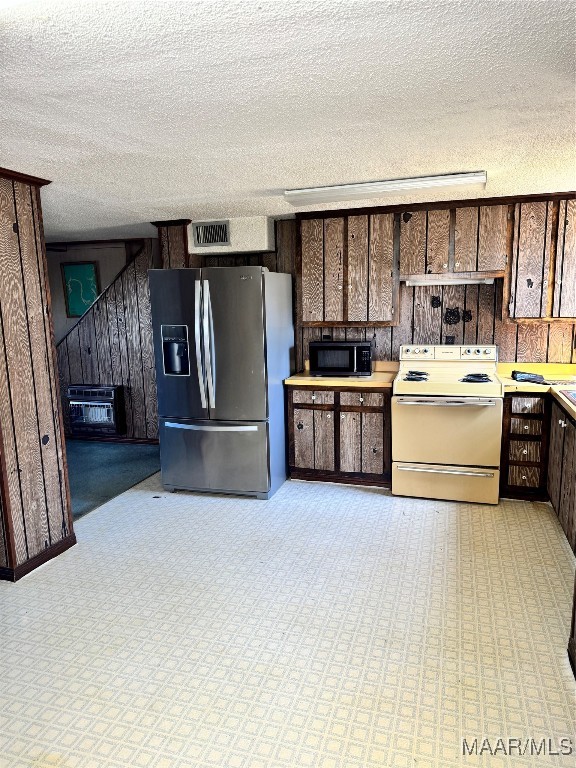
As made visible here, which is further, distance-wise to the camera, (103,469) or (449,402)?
(103,469)

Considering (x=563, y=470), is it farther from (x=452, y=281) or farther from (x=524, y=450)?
(x=452, y=281)

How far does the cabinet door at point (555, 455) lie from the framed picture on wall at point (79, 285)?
501 cm

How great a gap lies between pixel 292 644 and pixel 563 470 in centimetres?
205

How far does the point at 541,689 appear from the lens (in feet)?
6.80

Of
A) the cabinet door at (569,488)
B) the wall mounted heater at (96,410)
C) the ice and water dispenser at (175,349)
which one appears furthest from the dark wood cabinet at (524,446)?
the wall mounted heater at (96,410)

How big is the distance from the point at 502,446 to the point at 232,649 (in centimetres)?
247

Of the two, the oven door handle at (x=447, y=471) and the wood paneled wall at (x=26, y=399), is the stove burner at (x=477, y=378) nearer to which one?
the oven door handle at (x=447, y=471)

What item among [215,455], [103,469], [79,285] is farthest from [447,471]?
[79,285]

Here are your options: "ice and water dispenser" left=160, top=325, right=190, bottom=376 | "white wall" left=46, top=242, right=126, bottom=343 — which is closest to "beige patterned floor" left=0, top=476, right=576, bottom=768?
"ice and water dispenser" left=160, top=325, right=190, bottom=376

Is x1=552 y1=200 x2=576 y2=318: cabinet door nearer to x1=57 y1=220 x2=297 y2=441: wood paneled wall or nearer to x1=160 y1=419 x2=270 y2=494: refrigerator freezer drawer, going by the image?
x1=160 y1=419 x2=270 y2=494: refrigerator freezer drawer

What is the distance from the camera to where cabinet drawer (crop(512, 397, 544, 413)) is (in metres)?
3.73

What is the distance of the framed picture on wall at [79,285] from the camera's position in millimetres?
6215

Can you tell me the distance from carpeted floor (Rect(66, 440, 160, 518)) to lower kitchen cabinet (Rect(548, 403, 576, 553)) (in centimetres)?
334

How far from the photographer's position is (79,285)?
630 centimetres
